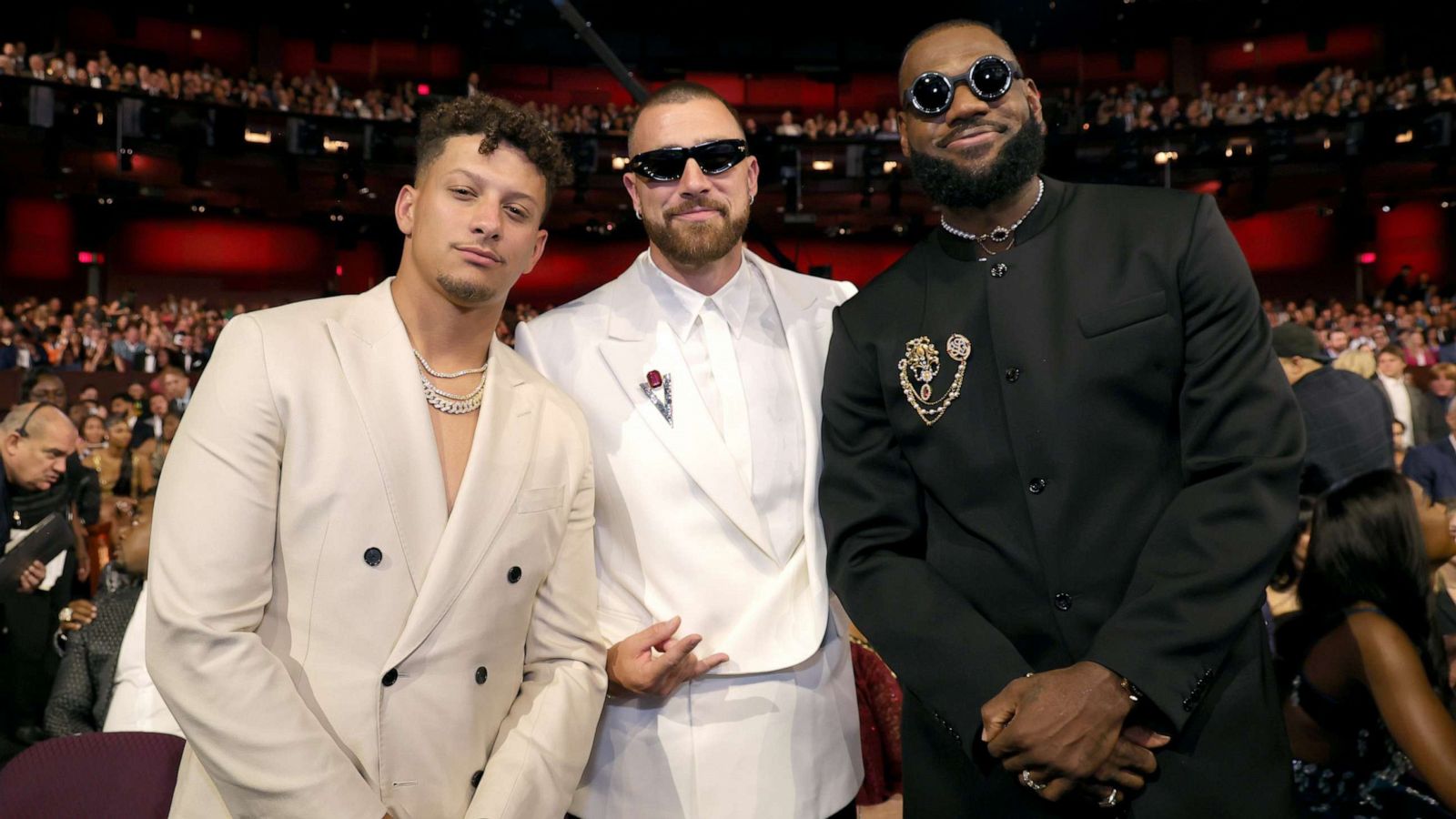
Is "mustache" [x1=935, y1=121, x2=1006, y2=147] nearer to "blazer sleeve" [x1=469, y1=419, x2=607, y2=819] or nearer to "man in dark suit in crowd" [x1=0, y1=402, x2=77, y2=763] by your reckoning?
"blazer sleeve" [x1=469, y1=419, x2=607, y2=819]

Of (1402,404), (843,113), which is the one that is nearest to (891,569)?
(1402,404)

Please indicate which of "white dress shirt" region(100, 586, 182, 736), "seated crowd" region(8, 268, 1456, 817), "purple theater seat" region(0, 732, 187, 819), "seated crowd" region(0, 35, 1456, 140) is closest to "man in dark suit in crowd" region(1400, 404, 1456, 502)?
"seated crowd" region(8, 268, 1456, 817)

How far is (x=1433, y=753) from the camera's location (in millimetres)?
2590

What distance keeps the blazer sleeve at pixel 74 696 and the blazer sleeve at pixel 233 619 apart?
2.46 m

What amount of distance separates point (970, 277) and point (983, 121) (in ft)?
0.90

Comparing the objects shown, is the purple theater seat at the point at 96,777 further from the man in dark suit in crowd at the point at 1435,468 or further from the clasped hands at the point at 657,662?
the man in dark suit in crowd at the point at 1435,468

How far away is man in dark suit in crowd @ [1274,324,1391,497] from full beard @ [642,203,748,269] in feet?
10.5

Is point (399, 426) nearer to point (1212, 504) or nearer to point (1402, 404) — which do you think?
point (1212, 504)

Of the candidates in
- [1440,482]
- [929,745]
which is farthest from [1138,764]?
[1440,482]

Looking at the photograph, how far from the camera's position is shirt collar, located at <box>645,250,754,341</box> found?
2463mm

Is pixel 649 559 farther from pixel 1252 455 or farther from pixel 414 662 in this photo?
pixel 1252 455

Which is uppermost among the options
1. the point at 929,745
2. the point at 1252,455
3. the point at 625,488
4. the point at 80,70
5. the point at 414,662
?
the point at 80,70

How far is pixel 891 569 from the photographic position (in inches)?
75.2

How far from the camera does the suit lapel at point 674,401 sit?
7.42 ft
